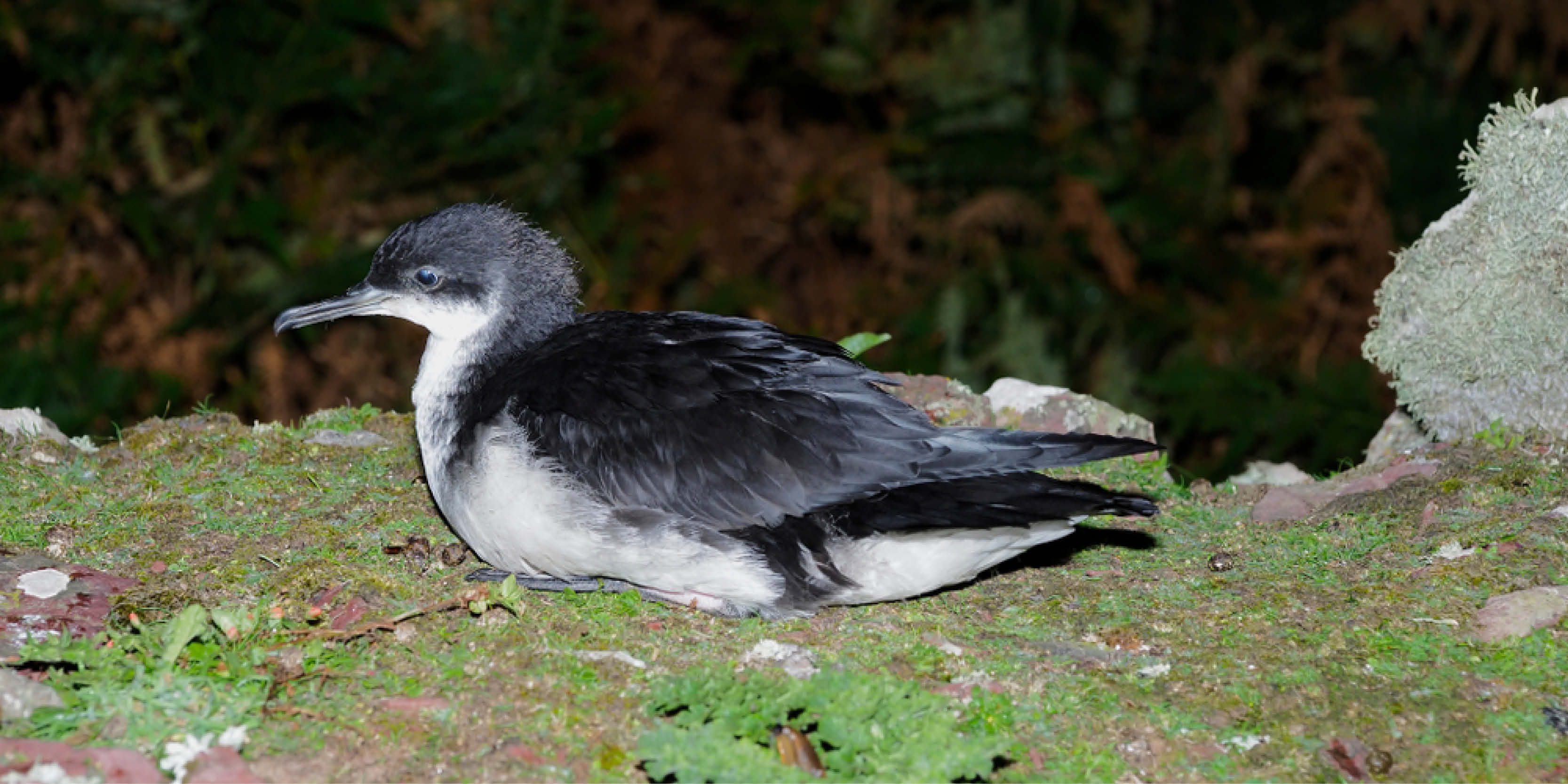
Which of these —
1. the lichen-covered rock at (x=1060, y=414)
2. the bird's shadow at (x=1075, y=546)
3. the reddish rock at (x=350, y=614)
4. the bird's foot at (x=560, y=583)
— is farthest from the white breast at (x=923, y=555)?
the lichen-covered rock at (x=1060, y=414)

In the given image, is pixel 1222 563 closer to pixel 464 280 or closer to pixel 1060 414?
pixel 1060 414

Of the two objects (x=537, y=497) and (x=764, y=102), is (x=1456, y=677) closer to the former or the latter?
(x=537, y=497)

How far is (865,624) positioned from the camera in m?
4.34

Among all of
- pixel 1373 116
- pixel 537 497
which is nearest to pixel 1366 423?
pixel 1373 116

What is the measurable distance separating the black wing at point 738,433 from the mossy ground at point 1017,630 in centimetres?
39

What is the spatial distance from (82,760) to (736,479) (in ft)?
6.18

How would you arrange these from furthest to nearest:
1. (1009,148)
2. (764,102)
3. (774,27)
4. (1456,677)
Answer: (764,102), (774,27), (1009,148), (1456,677)

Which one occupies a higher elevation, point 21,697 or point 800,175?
point 800,175

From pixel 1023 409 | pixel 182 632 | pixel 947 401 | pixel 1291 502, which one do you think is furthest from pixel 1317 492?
pixel 182 632

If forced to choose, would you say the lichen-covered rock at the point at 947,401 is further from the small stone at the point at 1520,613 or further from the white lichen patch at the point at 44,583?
the white lichen patch at the point at 44,583

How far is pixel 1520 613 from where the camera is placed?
4.33 metres

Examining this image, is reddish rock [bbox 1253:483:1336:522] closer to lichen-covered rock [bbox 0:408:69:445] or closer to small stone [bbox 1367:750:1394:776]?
small stone [bbox 1367:750:1394:776]

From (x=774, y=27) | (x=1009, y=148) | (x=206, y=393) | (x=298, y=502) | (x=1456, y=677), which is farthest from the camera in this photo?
(x=774, y=27)

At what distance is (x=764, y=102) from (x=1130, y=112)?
9.45 feet
